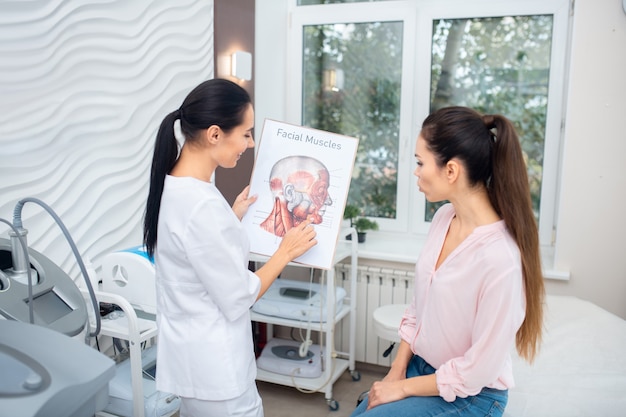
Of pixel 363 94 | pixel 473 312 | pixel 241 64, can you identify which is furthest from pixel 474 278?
pixel 363 94

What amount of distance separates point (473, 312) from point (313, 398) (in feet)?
5.50

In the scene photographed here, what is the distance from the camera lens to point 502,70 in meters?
2.86

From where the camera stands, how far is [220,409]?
1278 millimetres

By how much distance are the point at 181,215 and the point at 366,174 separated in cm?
211

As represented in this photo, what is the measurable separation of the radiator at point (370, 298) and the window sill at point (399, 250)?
70mm

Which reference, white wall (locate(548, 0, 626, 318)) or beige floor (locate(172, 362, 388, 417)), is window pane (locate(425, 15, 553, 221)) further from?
beige floor (locate(172, 362, 388, 417))

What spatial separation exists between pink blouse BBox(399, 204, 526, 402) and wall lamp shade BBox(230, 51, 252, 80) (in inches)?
65.5

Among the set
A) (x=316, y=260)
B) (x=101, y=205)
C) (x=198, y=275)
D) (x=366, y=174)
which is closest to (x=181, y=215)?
(x=198, y=275)

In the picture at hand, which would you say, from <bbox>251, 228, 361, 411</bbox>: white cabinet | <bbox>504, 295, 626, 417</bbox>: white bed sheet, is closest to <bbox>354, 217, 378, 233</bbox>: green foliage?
<bbox>251, 228, 361, 411</bbox>: white cabinet

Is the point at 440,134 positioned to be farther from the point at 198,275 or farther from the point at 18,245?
the point at 18,245

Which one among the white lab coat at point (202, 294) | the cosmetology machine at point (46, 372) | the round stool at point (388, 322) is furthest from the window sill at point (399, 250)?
the cosmetology machine at point (46, 372)

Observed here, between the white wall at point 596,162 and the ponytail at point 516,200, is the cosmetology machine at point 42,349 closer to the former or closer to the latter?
the ponytail at point 516,200

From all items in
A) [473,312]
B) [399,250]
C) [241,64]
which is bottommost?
[399,250]

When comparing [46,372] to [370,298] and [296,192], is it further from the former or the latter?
[370,298]
